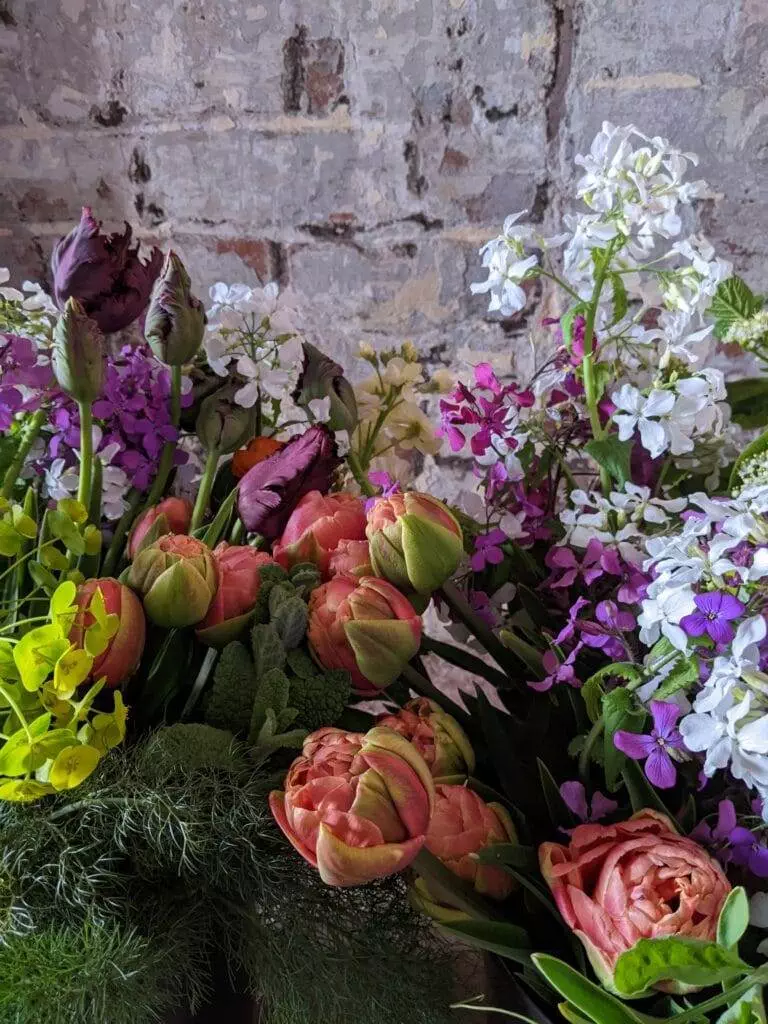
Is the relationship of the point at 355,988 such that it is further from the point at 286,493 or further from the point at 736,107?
the point at 736,107

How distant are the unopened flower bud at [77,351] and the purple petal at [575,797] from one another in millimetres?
302

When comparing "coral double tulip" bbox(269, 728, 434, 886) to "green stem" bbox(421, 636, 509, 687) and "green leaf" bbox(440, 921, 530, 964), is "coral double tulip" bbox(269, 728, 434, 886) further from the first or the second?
"green stem" bbox(421, 636, 509, 687)

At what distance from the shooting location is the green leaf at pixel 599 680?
0.42 metres

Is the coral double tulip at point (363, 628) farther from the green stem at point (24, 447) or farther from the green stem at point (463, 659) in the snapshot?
the green stem at point (24, 447)

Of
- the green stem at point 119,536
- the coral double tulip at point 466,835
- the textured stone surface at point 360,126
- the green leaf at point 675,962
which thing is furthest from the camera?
the textured stone surface at point 360,126

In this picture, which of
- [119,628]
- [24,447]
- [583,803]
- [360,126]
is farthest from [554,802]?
[360,126]

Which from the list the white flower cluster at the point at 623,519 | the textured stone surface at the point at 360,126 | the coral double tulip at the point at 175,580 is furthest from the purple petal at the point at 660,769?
the textured stone surface at the point at 360,126

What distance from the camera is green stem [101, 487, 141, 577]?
530 mm

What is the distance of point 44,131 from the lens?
0.96 meters

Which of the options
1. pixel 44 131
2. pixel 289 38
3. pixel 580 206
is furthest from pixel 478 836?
pixel 44 131

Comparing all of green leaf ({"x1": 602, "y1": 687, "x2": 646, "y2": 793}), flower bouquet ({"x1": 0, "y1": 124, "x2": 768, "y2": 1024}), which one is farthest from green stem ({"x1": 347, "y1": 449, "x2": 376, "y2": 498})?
green leaf ({"x1": 602, "y1": 687, "x2": 646, "y2": 793})

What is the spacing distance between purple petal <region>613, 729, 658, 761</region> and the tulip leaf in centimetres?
7

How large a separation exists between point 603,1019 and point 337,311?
72 cm

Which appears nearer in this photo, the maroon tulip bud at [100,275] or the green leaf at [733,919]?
the green leaf at [733,919]
